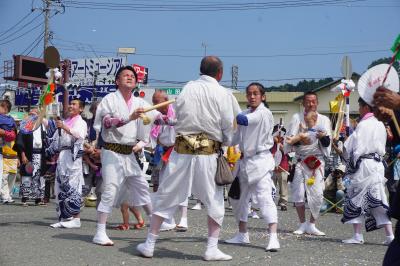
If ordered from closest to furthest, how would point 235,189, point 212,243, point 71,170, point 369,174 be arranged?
point 212,243
point 235,189
point 369,174
point 71,170

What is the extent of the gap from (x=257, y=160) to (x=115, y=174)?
Result: 164 centimetres

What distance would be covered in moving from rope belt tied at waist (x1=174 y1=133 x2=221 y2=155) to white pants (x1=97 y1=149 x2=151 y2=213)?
3.30 feet

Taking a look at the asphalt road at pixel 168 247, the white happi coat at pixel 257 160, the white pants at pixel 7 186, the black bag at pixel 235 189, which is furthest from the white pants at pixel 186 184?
the white pants at pixel 7 186

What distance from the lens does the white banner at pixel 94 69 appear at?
122ft

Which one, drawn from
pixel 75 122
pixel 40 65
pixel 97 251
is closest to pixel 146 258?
pixel 97 251

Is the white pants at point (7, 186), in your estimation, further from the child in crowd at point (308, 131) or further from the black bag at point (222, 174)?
the black bag at point (222, 174)

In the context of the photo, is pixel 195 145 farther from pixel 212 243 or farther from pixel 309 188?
pixel 309 188

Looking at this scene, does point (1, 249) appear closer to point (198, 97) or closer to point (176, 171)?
point (176, 171)

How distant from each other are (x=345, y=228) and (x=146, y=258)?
13.9ft

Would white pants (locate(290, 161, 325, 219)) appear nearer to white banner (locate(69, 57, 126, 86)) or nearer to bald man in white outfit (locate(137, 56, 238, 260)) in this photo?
bald man in white outfit (locate(137, 56, 238, 260))

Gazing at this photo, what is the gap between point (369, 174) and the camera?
23.8ft

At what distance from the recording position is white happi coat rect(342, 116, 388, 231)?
7211mm

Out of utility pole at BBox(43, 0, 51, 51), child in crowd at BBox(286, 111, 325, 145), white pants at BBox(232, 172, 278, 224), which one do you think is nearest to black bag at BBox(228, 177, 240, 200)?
white pants at BBox(232, 172, 278, 224)

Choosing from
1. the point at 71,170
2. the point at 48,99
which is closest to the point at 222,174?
the point at 71,170
